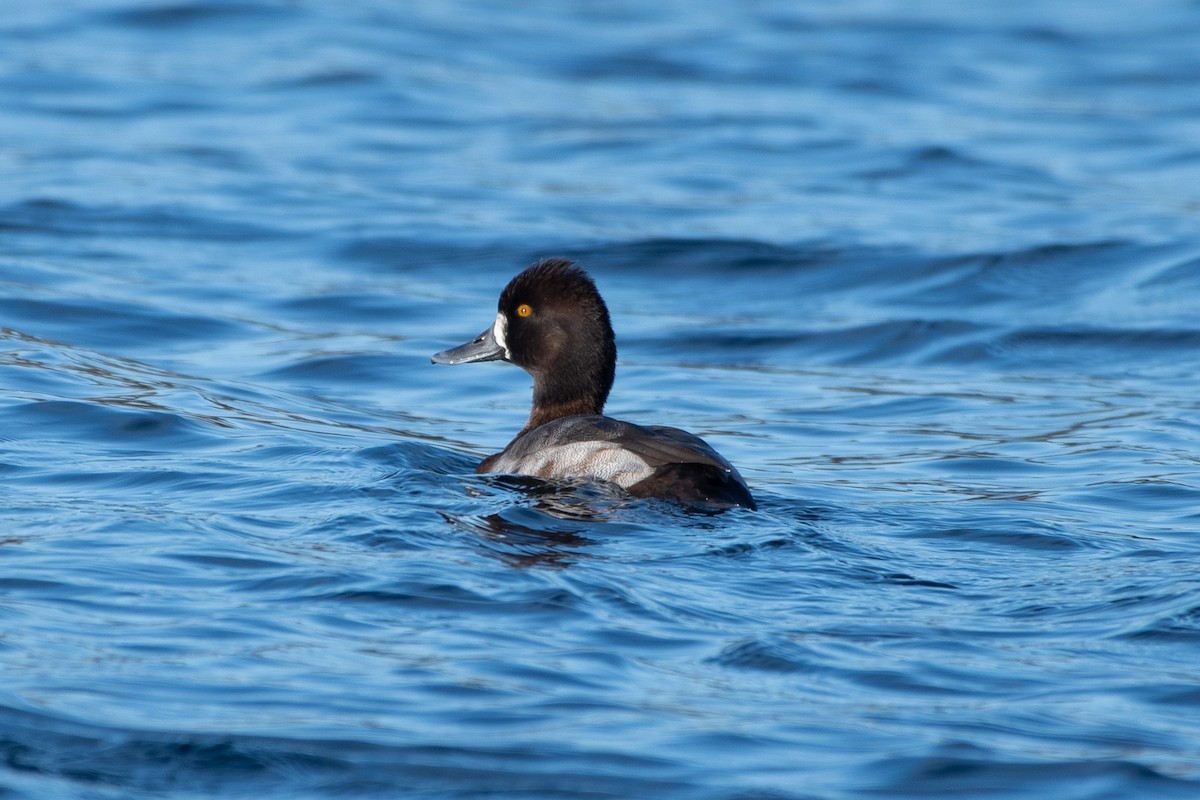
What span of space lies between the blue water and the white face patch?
2.24ft

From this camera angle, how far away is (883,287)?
13.5 m

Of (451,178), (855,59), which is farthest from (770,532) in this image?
(855,59)

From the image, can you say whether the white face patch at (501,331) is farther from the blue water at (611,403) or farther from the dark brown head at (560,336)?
the blue water at (611,403)

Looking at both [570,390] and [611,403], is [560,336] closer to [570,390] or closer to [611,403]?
[570,390]

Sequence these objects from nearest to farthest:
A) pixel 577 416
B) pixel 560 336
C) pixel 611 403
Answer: pixel 577 416 → pixel 560 336 → pixel 611 403

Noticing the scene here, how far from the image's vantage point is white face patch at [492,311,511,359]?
28.1 ft

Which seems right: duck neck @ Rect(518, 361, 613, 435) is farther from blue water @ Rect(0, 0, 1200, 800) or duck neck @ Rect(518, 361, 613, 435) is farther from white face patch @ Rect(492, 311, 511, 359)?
blue water @ Rect(0, 0, 1200, 800)

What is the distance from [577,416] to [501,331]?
99 cm

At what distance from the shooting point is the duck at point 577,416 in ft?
22.9

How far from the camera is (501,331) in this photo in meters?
8.59

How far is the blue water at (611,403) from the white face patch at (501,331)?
68 cm

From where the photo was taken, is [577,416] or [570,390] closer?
[577,416]

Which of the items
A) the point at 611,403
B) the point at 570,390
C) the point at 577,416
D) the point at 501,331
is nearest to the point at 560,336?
the point at 570,390

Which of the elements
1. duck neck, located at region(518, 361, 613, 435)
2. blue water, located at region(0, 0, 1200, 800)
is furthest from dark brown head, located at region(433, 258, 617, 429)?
blue water, located at region(0, 0, 1200, 800)
